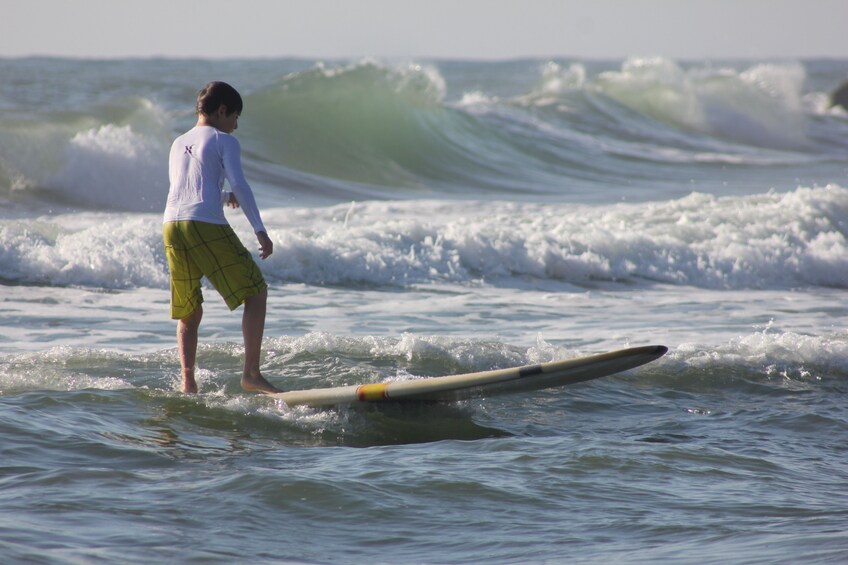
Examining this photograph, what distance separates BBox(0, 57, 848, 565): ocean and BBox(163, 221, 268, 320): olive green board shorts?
0.58 metres

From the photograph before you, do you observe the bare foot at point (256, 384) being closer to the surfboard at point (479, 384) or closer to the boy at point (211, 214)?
the surfboard at point (479, 384)

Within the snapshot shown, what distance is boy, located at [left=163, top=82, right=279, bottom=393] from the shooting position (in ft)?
17.4

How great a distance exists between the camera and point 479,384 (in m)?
5.37

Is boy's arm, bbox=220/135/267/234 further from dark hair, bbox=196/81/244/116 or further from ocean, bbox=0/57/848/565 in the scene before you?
ocean, bbox=0/57/848/565

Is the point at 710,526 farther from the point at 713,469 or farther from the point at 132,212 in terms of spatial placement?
the point at 132,212

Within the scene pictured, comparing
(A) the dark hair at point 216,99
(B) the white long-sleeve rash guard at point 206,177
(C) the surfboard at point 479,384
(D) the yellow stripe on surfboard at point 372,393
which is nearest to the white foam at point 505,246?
(B) the white long-sleeve rash guard at point 206,177

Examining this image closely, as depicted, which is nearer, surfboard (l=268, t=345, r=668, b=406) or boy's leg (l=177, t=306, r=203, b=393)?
surfboard (l=268, t=345, r=668, b=406)

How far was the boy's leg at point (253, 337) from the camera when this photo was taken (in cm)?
551

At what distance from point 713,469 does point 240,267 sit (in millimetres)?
2495

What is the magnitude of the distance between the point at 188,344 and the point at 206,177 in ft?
2.98

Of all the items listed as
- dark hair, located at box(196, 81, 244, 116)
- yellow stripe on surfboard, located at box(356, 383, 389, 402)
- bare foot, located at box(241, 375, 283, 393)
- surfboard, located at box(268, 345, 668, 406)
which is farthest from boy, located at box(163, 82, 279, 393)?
yellow stripe on surfboard, located at box(356, 383, 389, 402)

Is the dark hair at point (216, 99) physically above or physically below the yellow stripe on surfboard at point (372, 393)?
above

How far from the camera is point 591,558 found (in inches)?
144

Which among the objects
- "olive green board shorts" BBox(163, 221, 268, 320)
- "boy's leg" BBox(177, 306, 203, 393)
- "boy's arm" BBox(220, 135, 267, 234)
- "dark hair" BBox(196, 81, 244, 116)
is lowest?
"boy's leg" BBox(177, 306, 203, 393)
